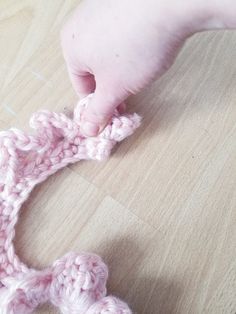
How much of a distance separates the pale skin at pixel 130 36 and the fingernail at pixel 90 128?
0.09 ft

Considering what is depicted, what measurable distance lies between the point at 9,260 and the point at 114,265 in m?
0.12

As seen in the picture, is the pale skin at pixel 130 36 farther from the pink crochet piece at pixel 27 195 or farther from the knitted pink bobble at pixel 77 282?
the knitted pink bobble at pixel 77 282

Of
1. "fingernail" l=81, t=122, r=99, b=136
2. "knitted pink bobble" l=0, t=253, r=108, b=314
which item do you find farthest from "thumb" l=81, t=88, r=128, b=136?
"knitted pink bobble" l=0, t=253, r=108, b=314

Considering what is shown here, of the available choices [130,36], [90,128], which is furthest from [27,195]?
[130,36]

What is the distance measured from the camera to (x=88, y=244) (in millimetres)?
458

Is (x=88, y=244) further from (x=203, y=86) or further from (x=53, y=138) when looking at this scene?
(x=203, y=86)

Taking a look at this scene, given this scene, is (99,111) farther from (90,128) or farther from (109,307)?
(109,307)

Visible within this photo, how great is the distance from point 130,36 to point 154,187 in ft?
0.60

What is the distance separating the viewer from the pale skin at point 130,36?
1.16 ft

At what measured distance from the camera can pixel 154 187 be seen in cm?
48

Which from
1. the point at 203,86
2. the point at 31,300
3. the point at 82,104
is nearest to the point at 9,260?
the point at 31,300

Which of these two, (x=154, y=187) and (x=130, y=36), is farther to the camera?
(x=154, y=187)

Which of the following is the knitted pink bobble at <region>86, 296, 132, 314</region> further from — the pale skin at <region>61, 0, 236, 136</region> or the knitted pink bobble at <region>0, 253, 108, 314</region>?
the pale skin at <region>61, 0, 236, 136</region>

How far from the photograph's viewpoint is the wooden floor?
0.44 metres
